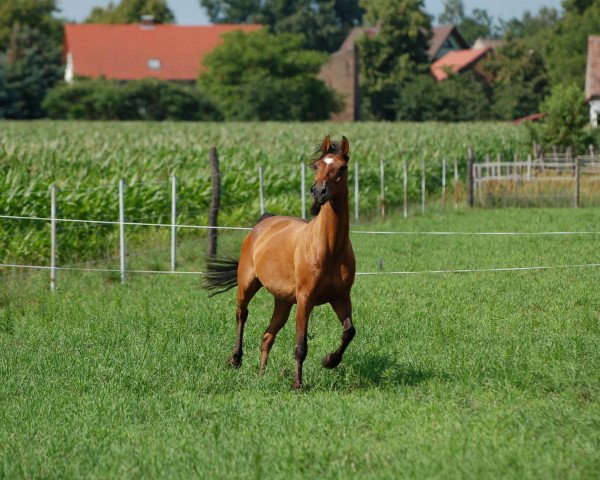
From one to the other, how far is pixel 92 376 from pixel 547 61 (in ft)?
296

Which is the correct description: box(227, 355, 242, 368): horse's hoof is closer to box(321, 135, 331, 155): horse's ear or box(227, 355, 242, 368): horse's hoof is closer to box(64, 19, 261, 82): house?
box(321, 135, 331, 155): horse's ear

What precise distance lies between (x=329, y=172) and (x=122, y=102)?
76689mm

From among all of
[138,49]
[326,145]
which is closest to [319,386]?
[326,145]

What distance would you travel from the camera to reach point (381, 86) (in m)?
102

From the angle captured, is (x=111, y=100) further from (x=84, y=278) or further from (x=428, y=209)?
(x=84, y=278)

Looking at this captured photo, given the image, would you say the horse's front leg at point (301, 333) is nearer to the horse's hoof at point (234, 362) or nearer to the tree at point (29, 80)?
the horse's hoof at point (234, 362)

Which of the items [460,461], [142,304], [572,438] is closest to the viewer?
[460,461]

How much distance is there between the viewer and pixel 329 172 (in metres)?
9.81

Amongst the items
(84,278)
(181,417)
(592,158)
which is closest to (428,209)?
(592,158)

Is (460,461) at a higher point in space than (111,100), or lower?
lower

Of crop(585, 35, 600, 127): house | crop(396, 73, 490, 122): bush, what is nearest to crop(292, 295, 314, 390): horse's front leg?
crop(585, 35, 600, 127): house

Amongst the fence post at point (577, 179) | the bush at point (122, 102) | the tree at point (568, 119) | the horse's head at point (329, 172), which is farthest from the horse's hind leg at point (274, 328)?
the bush at point (122, 102)

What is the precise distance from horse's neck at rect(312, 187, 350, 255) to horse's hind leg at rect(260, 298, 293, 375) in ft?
4.53

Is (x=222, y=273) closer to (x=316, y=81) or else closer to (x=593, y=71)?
(x=593, y=71)
